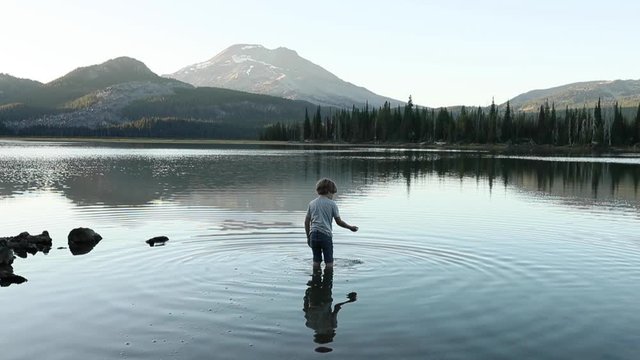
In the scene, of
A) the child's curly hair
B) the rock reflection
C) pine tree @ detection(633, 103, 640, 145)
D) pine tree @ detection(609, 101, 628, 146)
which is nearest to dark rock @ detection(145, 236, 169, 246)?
the rock reflection

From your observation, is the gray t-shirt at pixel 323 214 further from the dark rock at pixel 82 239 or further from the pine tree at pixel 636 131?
the pine tree at pixel 636 131

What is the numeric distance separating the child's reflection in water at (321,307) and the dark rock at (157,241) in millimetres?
7394

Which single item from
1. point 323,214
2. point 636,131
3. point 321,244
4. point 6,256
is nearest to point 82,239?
point 6,256

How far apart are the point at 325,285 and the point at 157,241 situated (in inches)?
348

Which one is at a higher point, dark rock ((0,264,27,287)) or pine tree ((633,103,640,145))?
pine tree ((633,103,640,145))

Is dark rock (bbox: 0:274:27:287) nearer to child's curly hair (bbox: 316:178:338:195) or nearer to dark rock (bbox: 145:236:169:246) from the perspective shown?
dark rock (bbox: 145:236:169:246)

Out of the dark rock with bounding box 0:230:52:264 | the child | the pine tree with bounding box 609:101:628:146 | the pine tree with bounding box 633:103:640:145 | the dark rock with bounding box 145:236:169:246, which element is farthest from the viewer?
the pine tree with bounding box 609:101:628:146

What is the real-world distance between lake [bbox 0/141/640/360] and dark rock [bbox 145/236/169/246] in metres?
0.28

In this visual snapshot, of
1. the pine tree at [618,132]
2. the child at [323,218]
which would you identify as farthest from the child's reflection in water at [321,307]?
the pine tree at [618,132]

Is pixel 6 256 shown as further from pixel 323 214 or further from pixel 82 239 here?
pixel 323 214

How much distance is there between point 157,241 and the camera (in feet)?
73.3

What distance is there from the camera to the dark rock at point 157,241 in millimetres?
21969

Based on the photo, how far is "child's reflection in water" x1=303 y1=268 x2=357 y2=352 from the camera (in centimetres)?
1202

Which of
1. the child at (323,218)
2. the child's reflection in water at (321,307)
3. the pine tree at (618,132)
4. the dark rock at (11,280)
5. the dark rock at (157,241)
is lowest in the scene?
the child's reflection in water at (321,307)
